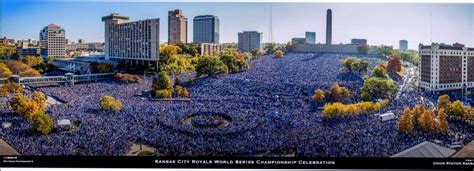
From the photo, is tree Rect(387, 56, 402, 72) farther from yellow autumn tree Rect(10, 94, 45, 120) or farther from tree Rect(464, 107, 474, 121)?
yellow autumn tree Rect(10, 94, 45, 120)

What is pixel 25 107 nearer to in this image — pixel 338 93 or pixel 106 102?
pixel 106 102

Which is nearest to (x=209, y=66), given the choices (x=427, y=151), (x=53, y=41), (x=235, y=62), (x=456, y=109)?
(x=235, y=62)

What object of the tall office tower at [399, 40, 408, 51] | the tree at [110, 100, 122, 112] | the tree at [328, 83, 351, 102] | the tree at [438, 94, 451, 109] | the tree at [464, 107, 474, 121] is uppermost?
the tall office tower at [399, 40, 408, 51]

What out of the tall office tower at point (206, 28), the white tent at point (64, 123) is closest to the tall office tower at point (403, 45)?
the tall office tower at point (206, 28)

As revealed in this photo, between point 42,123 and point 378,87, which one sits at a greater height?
point 378,87

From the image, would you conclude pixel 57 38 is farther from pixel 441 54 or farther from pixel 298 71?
pixel 441 54

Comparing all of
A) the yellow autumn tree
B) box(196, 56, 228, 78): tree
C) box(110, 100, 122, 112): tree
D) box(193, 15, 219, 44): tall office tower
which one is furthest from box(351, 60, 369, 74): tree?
the yellow autumn tree
